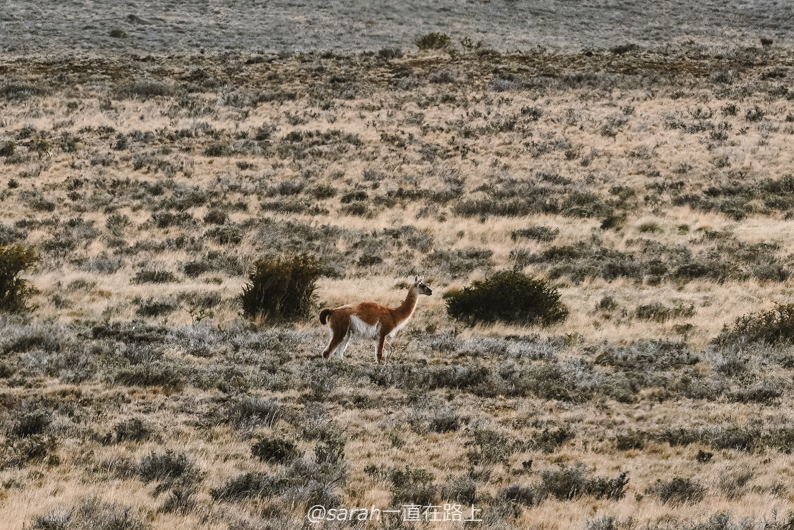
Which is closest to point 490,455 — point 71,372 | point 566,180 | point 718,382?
point 718,382

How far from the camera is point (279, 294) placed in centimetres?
1288

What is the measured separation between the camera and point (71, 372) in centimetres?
894

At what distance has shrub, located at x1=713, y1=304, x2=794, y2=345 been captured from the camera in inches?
450

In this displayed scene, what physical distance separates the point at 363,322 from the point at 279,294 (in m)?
3.75

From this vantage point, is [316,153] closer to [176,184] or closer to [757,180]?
[176,184]

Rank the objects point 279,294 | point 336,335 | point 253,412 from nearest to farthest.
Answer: point 253,412
point 336,335
point 279,294

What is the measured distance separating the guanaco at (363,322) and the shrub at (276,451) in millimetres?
2588

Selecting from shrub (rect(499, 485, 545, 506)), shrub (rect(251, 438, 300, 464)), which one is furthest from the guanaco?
shrub (rect(499, 485, 545, 506))

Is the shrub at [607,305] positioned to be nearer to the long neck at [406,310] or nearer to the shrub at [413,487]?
the long neck at [406,310]

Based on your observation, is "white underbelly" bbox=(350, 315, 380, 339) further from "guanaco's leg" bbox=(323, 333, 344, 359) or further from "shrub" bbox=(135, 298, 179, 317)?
"shrub" bbox=(135, 298, 179, 317)

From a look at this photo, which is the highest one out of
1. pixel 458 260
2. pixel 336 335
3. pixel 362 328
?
pixel 362 328

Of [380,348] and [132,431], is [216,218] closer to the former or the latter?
[380,348]

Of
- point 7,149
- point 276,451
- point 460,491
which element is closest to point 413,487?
point 460,491

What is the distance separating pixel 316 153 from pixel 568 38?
2947 centimetres
